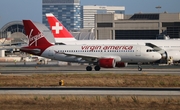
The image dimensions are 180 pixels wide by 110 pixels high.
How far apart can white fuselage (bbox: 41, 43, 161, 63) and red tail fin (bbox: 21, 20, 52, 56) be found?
27.5 inches

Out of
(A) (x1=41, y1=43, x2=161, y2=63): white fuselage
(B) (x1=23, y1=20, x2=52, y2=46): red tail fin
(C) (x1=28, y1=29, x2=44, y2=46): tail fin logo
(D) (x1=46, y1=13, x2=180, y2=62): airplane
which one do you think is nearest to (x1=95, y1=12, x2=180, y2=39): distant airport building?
(D) (x1=46, y1=13, x2=180, y2=62): airplane

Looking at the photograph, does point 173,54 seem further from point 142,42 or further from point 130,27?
point 130,27

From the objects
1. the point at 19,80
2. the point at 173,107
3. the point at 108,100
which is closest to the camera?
the point at 173,107

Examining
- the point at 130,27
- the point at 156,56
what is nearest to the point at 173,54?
the point at 156,56

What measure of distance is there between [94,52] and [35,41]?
7.79 metres

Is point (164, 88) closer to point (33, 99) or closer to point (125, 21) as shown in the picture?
point (33, 99)

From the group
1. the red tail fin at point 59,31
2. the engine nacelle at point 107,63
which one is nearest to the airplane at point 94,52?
the engine nacelle at point 107,63

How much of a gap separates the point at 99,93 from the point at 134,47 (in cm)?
2952

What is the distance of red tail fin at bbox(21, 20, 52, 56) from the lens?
6469 centimetres

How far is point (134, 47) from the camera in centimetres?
6244

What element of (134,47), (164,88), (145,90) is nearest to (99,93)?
(145,90)

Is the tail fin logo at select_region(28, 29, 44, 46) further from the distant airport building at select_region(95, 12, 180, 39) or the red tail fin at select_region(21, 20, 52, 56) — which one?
the distant airport building at select_region(95, 12, 180, 39)

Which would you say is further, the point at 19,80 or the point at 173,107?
the point at 19,80

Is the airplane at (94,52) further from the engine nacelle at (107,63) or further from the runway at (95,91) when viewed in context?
the runway at (95,91)
